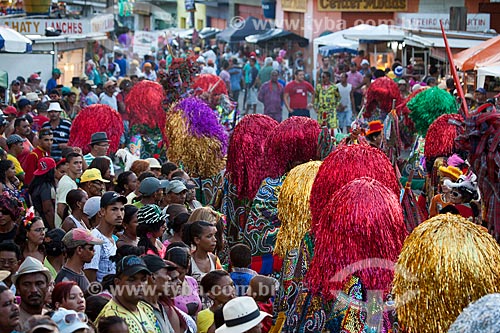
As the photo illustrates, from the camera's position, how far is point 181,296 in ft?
24.1

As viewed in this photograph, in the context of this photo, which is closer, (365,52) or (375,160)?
(375,160)

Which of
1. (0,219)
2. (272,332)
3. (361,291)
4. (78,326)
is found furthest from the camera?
(0,219)

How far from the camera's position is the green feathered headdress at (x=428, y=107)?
13492 mm

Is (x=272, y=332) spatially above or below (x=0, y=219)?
below

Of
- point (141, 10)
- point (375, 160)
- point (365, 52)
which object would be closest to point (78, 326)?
point (375, 160)

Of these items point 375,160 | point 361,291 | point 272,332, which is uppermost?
point 375,160

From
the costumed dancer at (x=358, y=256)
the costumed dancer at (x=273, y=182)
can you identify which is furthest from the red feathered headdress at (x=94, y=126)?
the costumed dancer at (x=358, y=256)

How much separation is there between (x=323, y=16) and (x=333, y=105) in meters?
16.8

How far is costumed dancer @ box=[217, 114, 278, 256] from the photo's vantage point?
985 cm

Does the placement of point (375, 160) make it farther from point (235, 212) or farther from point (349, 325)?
point (235, 212)

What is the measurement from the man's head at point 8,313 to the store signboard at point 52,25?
15588mm

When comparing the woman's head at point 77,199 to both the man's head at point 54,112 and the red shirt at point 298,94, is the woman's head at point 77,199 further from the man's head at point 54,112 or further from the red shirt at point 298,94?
the red shirt at point 298,94

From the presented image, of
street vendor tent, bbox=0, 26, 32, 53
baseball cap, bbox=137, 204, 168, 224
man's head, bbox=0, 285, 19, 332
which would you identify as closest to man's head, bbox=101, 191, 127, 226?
baseball cap, bbox=137, 204, 168, 224

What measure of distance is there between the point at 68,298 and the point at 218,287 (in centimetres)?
119
